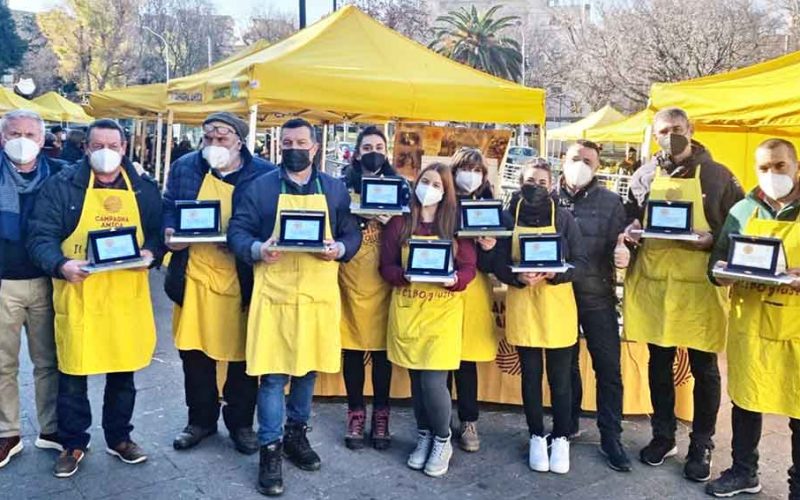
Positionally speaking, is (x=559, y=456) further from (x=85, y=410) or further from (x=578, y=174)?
(x=85, y=410)

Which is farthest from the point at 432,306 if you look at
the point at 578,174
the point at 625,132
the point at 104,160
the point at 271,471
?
the point at 625,132

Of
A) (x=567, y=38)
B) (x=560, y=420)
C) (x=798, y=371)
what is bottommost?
(x=560, y=420)

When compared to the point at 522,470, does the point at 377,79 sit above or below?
above

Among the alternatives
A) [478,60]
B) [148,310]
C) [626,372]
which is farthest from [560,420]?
[478,60]

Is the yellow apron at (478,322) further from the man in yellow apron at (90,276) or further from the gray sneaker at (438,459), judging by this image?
the man in yellow apron at (90,276)

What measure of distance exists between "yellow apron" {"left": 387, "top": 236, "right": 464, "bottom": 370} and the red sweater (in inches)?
2.0

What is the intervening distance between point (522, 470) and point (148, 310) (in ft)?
7.37

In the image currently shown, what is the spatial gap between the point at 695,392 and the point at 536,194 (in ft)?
4.65

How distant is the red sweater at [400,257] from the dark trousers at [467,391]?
2.07 feet

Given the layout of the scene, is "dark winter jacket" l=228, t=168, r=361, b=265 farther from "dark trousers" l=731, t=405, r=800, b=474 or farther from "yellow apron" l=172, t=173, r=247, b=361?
"dark trousers" l=731, t=405, r=800, b=474

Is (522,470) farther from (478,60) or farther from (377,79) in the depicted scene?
(478,60)

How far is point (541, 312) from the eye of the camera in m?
3.83

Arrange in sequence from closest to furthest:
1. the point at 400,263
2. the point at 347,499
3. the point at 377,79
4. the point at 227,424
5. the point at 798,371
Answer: the point at 798,371, the point at 347,499, the point at 400,263, the point at 227,424, the point at 377,79

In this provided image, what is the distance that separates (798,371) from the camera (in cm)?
329
